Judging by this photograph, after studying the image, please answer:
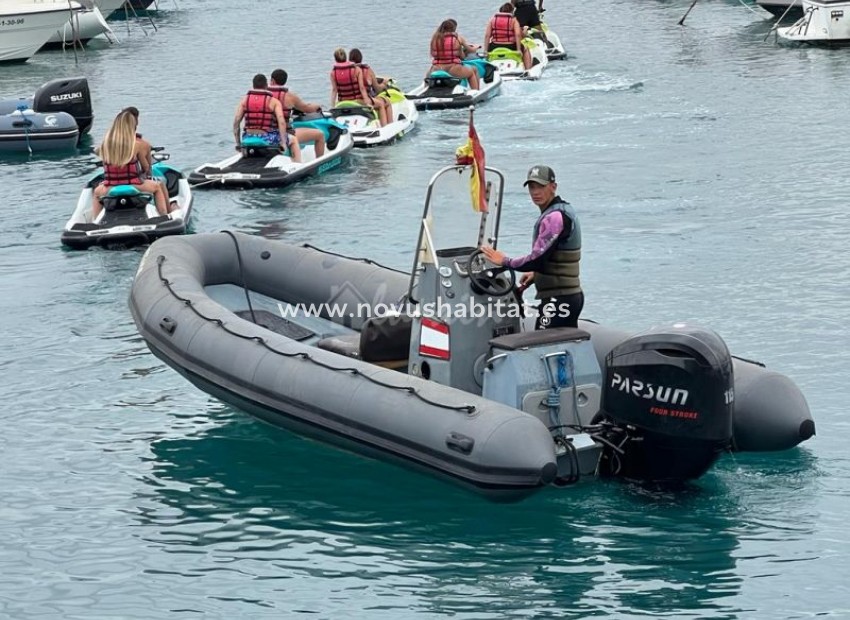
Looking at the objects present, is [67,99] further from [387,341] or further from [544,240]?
[544,240]

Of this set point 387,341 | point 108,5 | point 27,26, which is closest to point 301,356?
point 387,341

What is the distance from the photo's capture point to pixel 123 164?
16016 millimetres

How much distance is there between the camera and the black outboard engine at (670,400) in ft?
27.5

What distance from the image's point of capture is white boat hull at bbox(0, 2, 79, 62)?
107ft

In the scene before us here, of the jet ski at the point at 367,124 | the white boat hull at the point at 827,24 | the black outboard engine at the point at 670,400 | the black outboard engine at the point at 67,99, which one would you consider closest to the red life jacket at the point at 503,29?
the jet ski at the point at 367,124

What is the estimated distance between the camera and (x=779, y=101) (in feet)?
80.3

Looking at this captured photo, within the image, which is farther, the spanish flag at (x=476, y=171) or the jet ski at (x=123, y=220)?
the jet ski at (x=123, y=220)

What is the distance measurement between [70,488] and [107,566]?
135 centimetres

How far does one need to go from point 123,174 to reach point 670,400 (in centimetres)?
939

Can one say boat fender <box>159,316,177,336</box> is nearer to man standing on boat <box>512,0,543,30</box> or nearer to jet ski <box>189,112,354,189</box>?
jet ski <box>189,112,354,189</box>

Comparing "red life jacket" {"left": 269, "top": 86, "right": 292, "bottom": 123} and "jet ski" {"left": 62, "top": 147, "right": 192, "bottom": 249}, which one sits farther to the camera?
"red life jacket" {"left": 269, "top": 86, "right": 292, "bottom": 123}

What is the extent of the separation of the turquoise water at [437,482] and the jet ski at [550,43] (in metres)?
3.17

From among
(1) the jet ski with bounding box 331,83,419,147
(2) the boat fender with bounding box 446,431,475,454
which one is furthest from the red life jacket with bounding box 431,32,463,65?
(2) the boat fender with bounding box 446,431,475,454

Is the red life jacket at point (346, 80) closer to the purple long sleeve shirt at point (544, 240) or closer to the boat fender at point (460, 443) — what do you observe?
the purple long sleeve shirt at point (544, 240)
